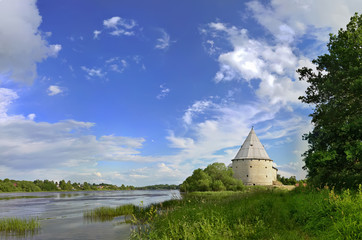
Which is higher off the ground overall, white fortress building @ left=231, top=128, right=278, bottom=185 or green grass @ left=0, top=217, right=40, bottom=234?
white fortress building @ left=231, top=128, right=278, bottom=185

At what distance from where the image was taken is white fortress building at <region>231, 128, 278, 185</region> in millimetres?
60688

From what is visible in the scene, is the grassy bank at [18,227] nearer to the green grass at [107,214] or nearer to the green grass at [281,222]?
the green grass at [107,214]

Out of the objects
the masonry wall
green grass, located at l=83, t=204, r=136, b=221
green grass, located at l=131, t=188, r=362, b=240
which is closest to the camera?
green grass, located at l=131, t=188, r=362, b=240

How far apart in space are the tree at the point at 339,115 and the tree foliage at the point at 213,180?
115 ft

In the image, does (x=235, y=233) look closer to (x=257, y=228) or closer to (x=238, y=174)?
(x=257, y=228)

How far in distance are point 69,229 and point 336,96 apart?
22.1 metres

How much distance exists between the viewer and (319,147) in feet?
59.0

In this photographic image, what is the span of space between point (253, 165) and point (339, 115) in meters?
45.7

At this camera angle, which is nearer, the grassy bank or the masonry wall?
the grassy bank

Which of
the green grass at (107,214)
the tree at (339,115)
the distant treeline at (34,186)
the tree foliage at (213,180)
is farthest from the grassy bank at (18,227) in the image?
the distant treeline at (34,186)

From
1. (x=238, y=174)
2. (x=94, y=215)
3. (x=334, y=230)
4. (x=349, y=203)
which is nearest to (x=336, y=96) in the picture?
(x=349, y=203)

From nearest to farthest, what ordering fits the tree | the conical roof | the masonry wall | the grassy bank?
1. the tree
2. the grassy bank
3. the masonry wall
4. the conical roof

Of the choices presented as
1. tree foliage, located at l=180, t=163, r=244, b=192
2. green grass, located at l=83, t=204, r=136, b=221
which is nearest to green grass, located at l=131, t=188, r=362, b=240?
green grass, located at l=83, t=204, r=136, b=221

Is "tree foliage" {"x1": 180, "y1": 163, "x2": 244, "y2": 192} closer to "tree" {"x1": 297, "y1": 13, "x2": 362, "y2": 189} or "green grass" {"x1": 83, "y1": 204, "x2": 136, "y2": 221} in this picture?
"green grass" {"x1": 83, "y1": 204, "x2": 136, "y2": 221}
